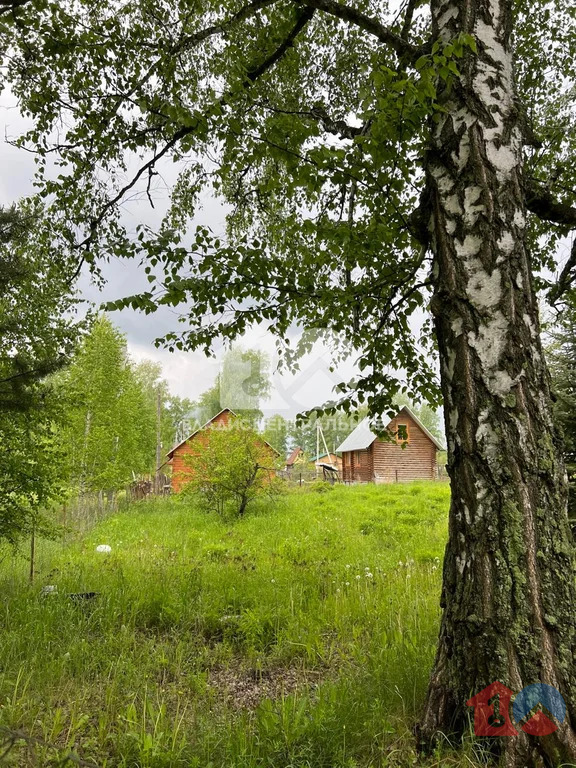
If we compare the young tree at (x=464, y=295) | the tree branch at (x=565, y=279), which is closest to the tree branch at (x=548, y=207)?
the young tree at (x=464, y=295)

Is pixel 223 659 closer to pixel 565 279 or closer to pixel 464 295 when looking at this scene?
pixel 464 295

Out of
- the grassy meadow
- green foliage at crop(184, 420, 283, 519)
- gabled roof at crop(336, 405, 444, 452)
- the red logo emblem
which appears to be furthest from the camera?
gabled roof at crop(336, 405, 444, 452)

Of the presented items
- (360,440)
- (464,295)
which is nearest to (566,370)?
(464,295)

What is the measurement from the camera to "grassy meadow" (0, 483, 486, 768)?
6.79 feet

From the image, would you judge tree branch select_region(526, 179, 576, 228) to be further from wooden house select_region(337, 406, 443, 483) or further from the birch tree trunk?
wooden house select_region(337, 406, 443, 483)

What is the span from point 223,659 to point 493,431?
9.32ft

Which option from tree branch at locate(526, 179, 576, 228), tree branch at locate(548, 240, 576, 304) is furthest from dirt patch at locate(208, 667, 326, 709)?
tree branch at locate(548, 240, 576, 304)

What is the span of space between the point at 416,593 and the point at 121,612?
2.80m

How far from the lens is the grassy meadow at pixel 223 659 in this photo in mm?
2068

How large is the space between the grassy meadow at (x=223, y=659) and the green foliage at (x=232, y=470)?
7.31m

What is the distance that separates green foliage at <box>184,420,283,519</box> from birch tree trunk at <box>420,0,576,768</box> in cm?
1297

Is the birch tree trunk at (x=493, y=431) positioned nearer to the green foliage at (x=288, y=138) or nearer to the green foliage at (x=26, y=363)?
the green foliage at (x=288, y=138)

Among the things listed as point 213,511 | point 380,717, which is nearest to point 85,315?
point 380,717

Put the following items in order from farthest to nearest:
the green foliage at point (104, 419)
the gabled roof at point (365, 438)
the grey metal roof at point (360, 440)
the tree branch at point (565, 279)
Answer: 1. the grey metal roof at point (360, 440)
2. the gabled roof at point (365, 438)
3. the green foliage at point (104, 419)
4. the tree branch at point (565, 279)
